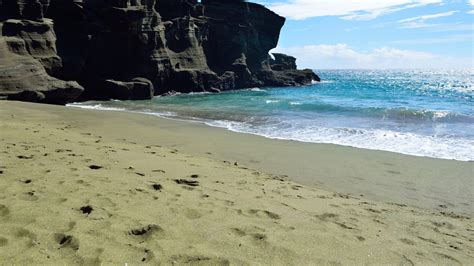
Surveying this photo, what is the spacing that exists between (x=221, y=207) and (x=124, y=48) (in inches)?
1474

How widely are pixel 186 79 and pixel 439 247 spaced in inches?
1678

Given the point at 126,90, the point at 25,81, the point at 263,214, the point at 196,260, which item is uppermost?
the point at 196,260

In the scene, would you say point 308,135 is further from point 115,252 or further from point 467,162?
point 115,252

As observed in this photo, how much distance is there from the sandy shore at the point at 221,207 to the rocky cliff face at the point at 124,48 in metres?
17.4

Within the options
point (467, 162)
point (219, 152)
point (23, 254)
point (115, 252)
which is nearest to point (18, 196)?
point (23, 254)

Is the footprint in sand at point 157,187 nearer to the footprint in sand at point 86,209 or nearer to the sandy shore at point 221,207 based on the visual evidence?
the sandy shore at point 221,207

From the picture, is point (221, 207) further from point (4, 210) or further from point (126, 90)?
point (126, 90)

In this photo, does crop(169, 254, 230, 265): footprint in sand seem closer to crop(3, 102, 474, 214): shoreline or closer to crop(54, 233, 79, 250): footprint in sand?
crop(54, 233, 79, 250): footprint in sand

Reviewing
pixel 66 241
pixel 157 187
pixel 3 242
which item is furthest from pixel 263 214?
pixel 3 242

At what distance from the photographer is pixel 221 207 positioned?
5324mm

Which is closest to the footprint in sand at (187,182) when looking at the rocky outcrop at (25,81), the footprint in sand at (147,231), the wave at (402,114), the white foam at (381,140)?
the footprint in sand at (147,231)

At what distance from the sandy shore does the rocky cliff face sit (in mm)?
17426

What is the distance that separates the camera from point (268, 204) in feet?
18.9

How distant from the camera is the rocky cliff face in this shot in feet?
84.2
